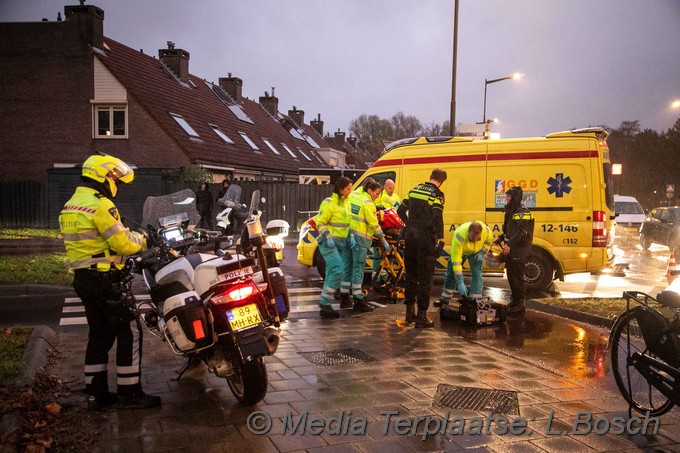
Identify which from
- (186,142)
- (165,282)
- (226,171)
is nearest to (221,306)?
(165,282)

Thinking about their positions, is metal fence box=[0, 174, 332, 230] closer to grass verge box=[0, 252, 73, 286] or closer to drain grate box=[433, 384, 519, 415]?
grass verge box=[0, 252, 73, 286]

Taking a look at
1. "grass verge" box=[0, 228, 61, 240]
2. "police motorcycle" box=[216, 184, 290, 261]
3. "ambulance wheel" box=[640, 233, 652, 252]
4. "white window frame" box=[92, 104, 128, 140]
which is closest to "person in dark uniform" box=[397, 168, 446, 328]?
"police motorcycle" box=[216, 184, 290, 261]

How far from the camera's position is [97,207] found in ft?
15.3

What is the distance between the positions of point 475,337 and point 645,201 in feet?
206

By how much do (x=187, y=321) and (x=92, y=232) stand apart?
41.4 inches

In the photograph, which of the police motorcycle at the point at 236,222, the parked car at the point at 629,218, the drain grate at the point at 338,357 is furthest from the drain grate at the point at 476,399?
the parked car at the point at 629,218

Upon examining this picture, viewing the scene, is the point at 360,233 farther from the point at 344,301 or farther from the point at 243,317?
the point at 243,317

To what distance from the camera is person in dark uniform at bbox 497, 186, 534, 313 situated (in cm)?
881

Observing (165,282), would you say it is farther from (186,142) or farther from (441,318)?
(186,142)

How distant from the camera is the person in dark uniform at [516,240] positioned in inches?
347

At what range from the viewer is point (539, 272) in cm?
1099

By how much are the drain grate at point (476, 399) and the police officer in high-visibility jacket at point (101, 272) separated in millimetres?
2299

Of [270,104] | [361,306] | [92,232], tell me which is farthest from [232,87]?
[92,232]

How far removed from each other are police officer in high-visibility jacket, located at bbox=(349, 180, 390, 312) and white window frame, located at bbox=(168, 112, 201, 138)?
62.9 feet
